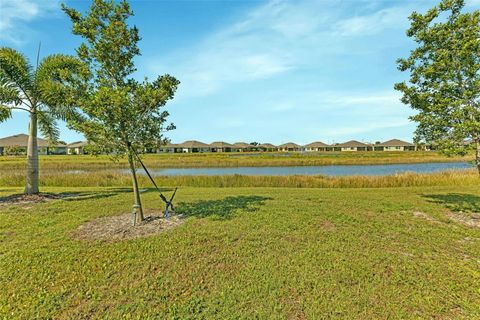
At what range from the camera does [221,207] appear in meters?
9.55

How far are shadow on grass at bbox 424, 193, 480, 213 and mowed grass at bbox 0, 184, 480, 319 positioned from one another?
4.77ft

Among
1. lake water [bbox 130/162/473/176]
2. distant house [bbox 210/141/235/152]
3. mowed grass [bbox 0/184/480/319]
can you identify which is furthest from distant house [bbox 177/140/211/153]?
mowed grass [bbox 0/184/480/319]

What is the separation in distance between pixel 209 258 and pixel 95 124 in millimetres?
4693

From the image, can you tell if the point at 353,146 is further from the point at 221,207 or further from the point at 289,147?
the point at 221,207

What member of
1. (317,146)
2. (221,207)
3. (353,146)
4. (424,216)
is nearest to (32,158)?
(221,207)

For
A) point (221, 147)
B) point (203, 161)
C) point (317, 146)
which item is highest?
point (317, 146)

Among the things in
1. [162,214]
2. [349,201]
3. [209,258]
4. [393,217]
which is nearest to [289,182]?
[349,201]

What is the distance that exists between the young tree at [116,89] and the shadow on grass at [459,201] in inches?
427

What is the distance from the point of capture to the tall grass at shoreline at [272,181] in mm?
16681

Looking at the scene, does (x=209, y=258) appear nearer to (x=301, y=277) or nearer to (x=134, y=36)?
(x=301, y=277)

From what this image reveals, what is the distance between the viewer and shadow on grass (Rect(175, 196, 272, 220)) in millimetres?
8672

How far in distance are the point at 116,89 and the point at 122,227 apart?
4.06m

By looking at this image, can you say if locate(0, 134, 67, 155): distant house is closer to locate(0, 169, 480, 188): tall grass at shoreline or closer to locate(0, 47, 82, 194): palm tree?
locate(0, 169, 480, 188): tall grass at shoreline

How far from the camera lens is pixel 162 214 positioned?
8.77 m
